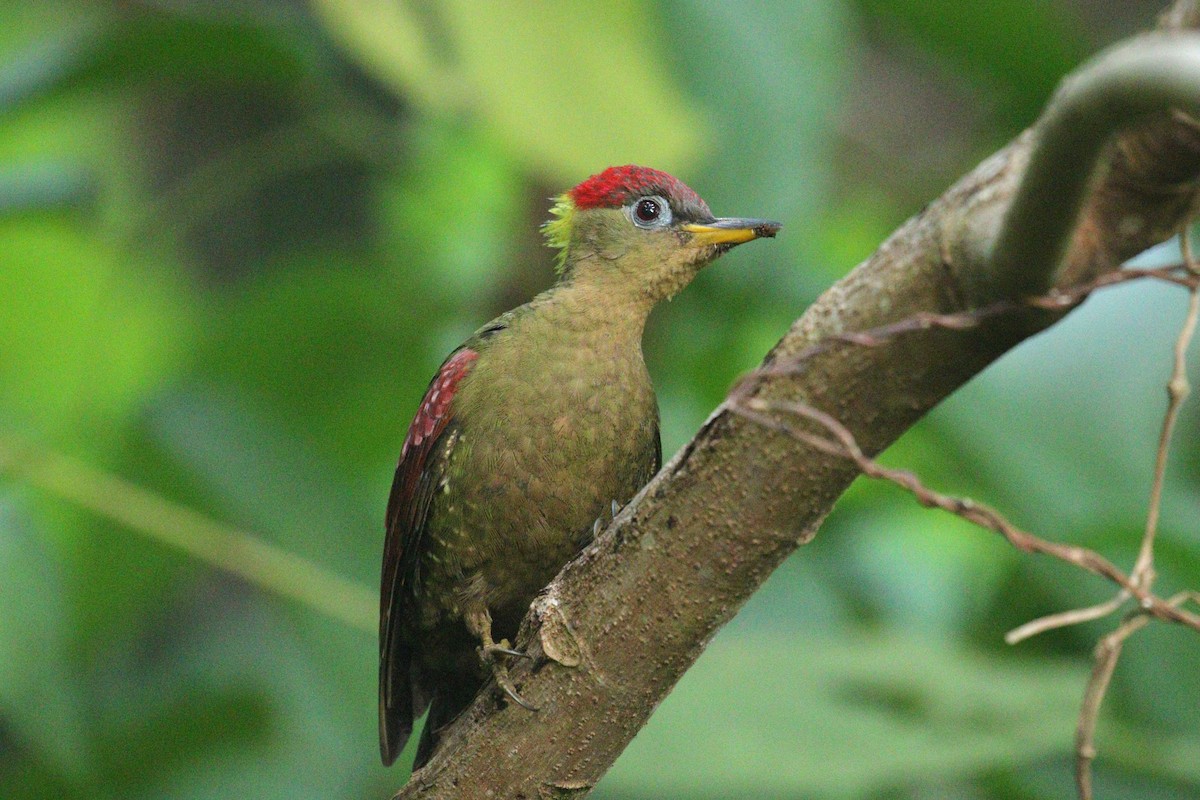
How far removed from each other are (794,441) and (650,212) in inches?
47.6

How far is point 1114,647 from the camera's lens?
66.0 inches

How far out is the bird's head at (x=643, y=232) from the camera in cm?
273

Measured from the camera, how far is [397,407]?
475 centimetres

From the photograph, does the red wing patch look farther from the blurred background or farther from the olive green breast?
the blurred background

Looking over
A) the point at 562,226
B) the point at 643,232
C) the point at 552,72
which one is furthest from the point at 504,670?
the point at 552,72

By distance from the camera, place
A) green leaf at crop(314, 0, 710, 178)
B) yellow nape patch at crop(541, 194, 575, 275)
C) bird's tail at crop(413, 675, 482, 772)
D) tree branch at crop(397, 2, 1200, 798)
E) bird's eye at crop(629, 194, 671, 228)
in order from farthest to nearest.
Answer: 1. green leaf at crop(314, 0, 710, 178)
2. bird's tail at crop(413, 675, 482, 772)
3. yellow nape patch at crop(541, 194, 575, 275)
4. bird's eye at crop(629, 194, 671, 228)
5. tree branch at crop(397, 2, 1200, 798)

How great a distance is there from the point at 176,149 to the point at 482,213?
204 centimetres

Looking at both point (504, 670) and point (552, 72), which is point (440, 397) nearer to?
point (504, 670)

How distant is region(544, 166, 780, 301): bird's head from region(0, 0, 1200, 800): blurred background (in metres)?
0.51

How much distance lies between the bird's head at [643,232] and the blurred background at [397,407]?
51cm

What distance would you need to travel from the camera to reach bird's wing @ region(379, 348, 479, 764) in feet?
9.14

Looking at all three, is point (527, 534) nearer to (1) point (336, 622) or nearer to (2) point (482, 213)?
(1) point (336, 622)

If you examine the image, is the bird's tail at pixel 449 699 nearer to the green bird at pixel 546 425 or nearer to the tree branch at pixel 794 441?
the green bird at pixel 546 425

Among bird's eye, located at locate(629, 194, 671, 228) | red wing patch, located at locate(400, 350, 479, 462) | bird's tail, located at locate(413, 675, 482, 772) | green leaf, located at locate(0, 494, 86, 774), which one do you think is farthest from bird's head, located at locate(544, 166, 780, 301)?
green leaf, located at locate(0, 494, 86, 774)
